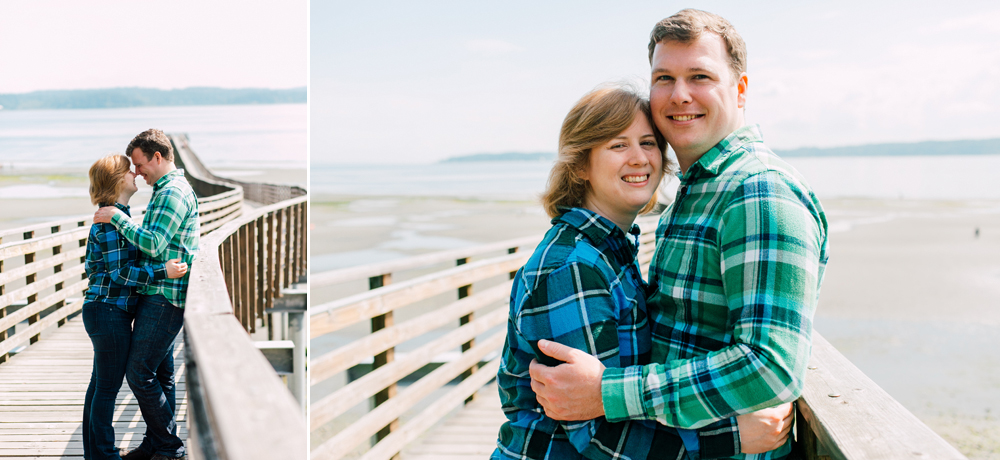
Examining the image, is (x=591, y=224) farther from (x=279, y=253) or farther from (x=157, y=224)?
(x=279, y=253)

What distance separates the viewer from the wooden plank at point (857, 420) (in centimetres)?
118

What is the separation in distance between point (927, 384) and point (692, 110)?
11337 mm

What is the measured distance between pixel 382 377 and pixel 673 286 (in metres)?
2.51

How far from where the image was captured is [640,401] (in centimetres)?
137

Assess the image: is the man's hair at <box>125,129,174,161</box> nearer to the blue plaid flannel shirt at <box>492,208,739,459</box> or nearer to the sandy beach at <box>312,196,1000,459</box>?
the blue plaid flannel shirt at <box>492,208,739,459</box>

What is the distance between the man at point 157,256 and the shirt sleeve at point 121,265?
56 millimetres

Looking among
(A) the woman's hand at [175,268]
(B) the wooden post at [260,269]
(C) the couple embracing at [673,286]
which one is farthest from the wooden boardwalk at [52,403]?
(C) the couple embracing at [673,286]

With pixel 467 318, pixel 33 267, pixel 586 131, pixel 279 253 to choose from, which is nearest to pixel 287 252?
pixel 279 253

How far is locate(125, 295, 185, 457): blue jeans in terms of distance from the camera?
3.48 meters

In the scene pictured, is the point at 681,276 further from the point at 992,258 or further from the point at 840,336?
the point at 992,258

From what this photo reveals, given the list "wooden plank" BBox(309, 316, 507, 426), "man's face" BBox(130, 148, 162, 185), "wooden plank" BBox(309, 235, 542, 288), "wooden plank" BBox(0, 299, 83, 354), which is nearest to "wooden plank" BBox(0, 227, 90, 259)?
"wooden plank" BBox(0, 299, 83, 354)

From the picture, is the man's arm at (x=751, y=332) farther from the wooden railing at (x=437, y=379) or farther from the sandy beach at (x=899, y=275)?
the sandy beach at (x=899, y=275)

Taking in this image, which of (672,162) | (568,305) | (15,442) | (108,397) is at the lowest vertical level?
(15,442)

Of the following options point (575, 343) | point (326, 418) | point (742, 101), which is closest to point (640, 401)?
point (575, 343)
